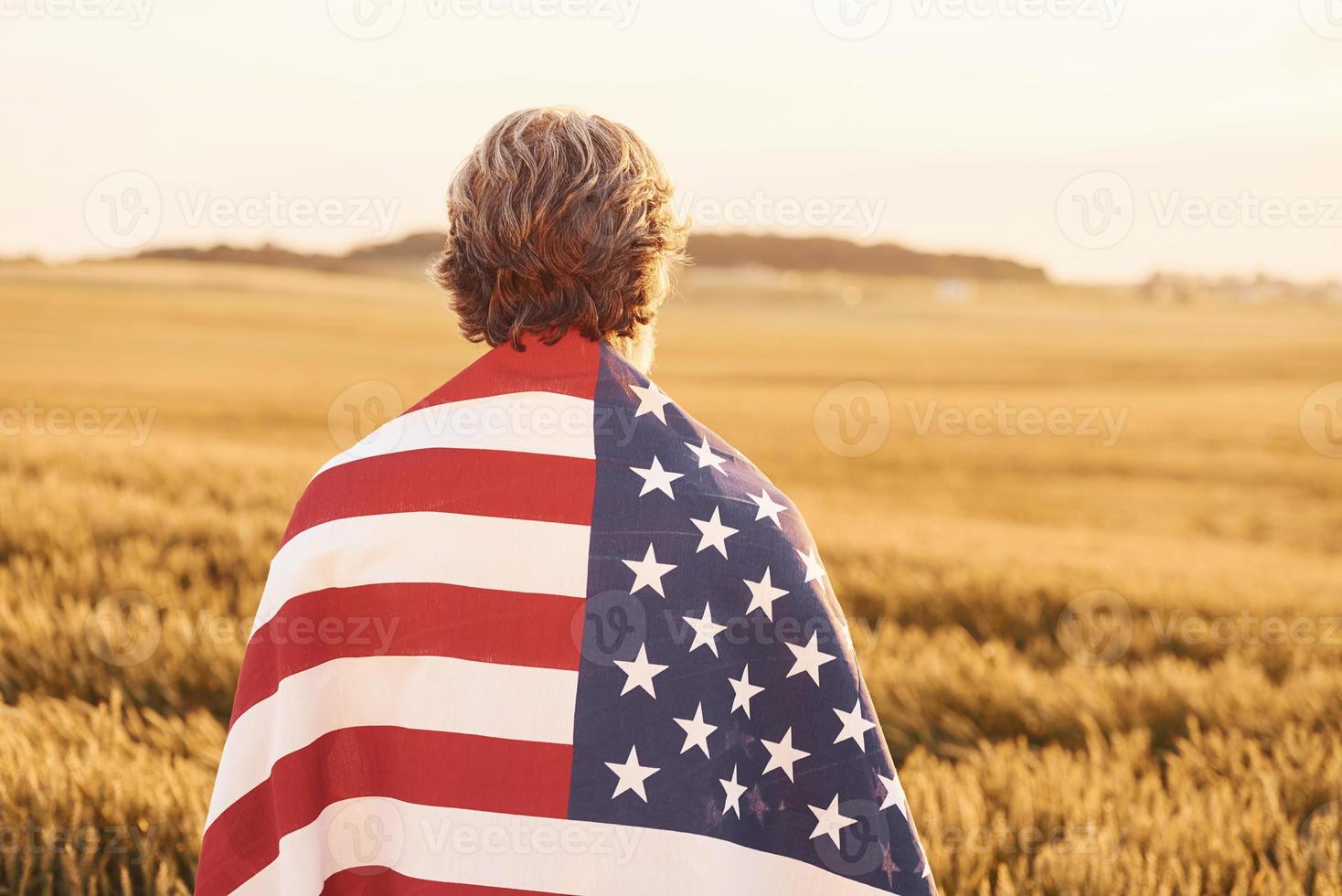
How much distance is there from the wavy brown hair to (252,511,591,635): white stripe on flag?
441 mm

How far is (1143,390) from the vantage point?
4272 cm

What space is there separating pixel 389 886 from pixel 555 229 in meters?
1.56

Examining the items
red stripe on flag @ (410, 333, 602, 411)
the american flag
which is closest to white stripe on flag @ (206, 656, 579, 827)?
the american flag

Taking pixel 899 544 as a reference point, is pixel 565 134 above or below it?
above

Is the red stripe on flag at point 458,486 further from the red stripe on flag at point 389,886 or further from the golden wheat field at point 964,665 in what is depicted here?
the golden wheat field at point 964,665

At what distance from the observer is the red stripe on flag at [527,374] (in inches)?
94.2

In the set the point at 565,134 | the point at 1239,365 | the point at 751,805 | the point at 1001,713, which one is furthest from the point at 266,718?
the point at 1239,365

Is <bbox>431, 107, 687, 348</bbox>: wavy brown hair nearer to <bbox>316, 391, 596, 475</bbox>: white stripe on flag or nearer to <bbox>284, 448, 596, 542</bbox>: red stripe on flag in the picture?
<bbox>316, 391, 596, 475</bbox>: white stripe on flag

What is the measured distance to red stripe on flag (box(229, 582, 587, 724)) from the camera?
2.30 meters

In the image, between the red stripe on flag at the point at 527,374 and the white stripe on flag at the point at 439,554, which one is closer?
the white stripe on flag at the point at 439,554

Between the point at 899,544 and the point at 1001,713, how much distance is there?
3.81 metres

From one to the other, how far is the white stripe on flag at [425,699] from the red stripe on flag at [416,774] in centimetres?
2

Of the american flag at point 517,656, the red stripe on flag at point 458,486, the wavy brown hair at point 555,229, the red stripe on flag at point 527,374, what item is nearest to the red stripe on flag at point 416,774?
the american flag at point 517,656

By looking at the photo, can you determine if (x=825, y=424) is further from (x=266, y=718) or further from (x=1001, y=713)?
(x=266, y=718)
